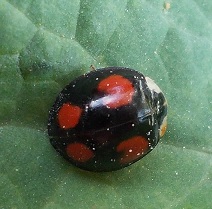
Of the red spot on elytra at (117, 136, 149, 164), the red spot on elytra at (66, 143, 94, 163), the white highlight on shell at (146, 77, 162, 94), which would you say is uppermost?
the white highlight on shell at (146, 77, 162, 94)

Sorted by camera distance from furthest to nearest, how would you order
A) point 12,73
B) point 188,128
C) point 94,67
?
point 188,128, point 94,67, point 12,73

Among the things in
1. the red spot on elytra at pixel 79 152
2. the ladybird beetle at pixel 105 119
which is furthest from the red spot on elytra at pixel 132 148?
the red spot on elytra at pixel 79 152

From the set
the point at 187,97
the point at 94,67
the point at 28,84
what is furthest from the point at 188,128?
the point at 28,84

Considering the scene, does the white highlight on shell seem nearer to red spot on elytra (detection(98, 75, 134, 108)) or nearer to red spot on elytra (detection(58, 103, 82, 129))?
red spot on elytra (detection(98, 75, 134, 108))

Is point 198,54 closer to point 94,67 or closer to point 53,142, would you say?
point 94,67

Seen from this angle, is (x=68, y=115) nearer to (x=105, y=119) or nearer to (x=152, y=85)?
(x=105, y=119)

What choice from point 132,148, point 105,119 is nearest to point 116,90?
point 105,119

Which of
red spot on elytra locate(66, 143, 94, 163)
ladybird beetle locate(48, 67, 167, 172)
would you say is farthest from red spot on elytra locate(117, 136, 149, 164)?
red spot on elytra locate(66, 143, 94, 163)
